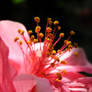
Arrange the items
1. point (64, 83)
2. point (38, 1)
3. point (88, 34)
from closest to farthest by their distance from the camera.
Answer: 1. point (64, 83)
2. point (38, 1)
3. point (88, 34)

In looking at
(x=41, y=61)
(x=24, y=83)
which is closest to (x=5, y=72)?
(x=24, y=83)

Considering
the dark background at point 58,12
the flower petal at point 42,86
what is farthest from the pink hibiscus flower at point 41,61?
the dark background at point 58,12

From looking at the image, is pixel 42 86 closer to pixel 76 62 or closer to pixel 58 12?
pixel 76 62

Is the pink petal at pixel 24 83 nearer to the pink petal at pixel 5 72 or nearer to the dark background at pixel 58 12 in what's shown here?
the pink petal at pixel 5 72

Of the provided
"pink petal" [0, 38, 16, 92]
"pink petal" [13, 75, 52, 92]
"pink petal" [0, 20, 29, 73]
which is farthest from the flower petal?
"pink petal" [0, 20, 29, 73]

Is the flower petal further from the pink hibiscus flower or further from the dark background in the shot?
the dark background

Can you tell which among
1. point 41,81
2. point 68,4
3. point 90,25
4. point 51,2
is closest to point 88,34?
point 90,25

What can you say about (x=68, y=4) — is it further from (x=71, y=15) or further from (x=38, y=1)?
(x=38, y=1)
